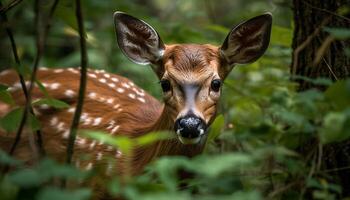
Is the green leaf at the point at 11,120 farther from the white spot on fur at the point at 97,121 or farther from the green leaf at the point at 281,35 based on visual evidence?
the green leaf at the point at 281,35

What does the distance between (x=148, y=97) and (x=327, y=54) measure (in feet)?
6.70

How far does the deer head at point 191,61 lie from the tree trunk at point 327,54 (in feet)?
0.85

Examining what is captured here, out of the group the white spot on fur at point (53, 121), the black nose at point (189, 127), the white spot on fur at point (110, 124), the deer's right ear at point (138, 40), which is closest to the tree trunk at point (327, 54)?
the black nose at point (189, 127)

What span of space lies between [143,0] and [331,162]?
894 centimetres

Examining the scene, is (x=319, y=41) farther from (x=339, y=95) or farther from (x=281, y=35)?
(x=339, y=95)

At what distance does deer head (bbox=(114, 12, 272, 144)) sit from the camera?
4.45 m

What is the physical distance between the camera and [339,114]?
10.6 ft

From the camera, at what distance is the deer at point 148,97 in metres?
4.68

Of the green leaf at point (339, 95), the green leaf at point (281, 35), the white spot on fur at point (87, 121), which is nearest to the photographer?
the green leaf at point (339, 95)

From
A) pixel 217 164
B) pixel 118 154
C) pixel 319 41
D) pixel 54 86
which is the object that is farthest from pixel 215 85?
pixel 217 164

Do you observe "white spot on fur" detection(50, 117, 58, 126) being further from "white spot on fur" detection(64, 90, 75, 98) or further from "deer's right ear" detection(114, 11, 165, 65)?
"deer's right ear" detection(114, 11, 165, 65)

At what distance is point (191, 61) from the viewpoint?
4.84 meters

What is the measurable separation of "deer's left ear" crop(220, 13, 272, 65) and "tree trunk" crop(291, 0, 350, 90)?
0.72 ft

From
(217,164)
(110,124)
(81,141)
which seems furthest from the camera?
(110,124)
